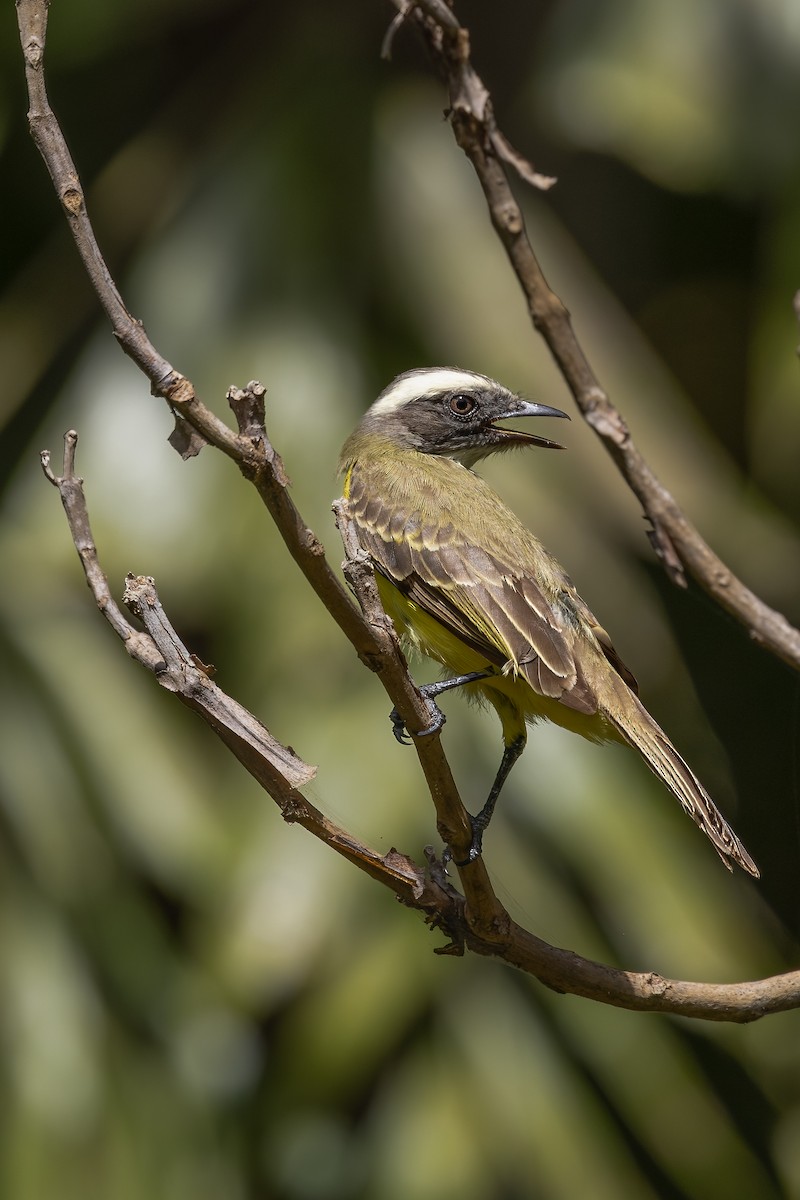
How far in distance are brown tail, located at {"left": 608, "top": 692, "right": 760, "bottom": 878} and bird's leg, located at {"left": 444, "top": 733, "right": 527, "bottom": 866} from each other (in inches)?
12.8

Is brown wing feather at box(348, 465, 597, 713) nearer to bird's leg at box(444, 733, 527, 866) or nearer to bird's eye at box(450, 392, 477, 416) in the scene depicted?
bird's leg at box(444, 733, 527, 866)

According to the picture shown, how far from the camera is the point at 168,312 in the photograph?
5.10 meters

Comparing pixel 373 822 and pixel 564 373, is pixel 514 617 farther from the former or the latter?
pixel 373 822

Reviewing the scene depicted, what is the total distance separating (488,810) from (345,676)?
5.76ft

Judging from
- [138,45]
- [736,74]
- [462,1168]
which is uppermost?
[138,45]

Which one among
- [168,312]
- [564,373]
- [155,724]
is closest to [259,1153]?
[155,724]

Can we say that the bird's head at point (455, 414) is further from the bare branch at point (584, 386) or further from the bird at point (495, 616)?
the bare branch at point (584, 386)

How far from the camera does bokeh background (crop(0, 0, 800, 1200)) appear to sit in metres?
4.40

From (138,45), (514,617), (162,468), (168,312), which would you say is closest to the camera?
(514,617)

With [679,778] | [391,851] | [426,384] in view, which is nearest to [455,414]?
[426,384]

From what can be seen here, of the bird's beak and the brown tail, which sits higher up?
the bird's beak

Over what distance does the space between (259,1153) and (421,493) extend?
2.34 m

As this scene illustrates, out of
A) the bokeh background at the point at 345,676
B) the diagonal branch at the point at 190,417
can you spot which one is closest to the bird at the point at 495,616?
the diagonal branch at the point at 190,417

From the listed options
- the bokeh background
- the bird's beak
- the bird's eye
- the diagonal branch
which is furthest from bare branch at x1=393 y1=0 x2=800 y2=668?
the bokeh background
